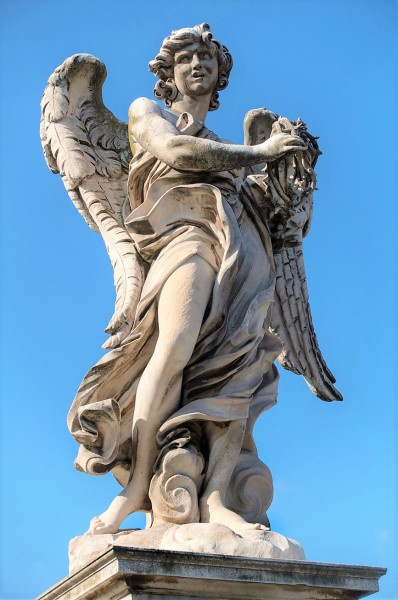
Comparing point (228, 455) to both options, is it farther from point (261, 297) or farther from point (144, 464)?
point (261, 297)

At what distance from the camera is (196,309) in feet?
24.8

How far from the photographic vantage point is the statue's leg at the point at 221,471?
7.16 m

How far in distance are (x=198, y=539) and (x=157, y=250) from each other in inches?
73.2

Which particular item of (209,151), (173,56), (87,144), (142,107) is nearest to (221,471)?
(209,151)

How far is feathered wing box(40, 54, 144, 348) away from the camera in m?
8.86

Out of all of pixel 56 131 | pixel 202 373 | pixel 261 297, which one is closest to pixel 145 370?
pixel 202 373

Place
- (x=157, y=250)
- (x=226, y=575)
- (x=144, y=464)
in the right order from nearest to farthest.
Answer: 1. (x=226, y=575)
2. (x=144, y=464)
3. (x=157, y=250)

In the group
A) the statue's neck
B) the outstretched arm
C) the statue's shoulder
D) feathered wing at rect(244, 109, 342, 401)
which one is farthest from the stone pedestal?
the statue's neck

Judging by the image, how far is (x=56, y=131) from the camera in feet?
29.8

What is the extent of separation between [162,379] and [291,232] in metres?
1.37

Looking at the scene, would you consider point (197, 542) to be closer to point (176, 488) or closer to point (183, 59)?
point (176, 488)

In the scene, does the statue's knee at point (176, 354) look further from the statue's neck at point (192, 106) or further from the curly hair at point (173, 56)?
the curly hair at point (173, 56)

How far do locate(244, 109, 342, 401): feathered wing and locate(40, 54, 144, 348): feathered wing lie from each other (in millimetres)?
869

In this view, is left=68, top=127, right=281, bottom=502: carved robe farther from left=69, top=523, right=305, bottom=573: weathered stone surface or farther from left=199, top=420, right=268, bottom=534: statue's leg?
left=69, top=523, right=305, bottom=573: weathered stone surface
